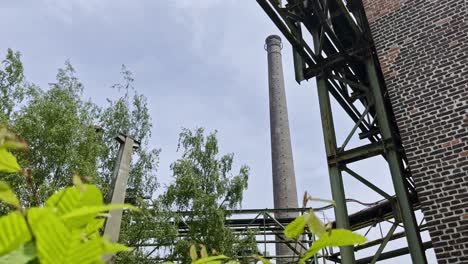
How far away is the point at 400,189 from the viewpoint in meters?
5.18

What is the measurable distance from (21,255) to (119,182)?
154 inches

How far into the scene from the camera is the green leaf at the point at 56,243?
452 mm

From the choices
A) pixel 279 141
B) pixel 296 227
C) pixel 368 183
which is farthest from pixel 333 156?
pixel 279 141

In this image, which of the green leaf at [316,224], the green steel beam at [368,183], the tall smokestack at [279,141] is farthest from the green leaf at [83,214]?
the tall smokestack at [279,141]

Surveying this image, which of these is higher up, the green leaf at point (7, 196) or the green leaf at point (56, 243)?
the green leaf at point (7, 196)

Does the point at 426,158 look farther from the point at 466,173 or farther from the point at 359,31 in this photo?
the point at 359,31

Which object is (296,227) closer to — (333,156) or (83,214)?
(83,214)

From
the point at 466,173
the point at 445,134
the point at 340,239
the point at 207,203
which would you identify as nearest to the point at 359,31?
the point at 445,134

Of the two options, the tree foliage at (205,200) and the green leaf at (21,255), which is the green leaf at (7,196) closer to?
the green leaf at (21,255)

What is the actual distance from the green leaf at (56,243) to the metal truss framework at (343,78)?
16.8ft

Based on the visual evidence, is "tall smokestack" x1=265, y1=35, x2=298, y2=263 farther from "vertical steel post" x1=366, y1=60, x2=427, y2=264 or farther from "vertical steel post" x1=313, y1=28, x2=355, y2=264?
"vertical steel post" x1=366, y1=60, x2=427, y2=264

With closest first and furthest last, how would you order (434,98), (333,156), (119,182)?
(119,182) → (434,98) → (333,156)

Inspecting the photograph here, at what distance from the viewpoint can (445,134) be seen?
4.83m

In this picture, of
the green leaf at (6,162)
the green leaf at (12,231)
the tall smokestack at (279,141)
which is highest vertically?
the tall smokestack at (279,141)
